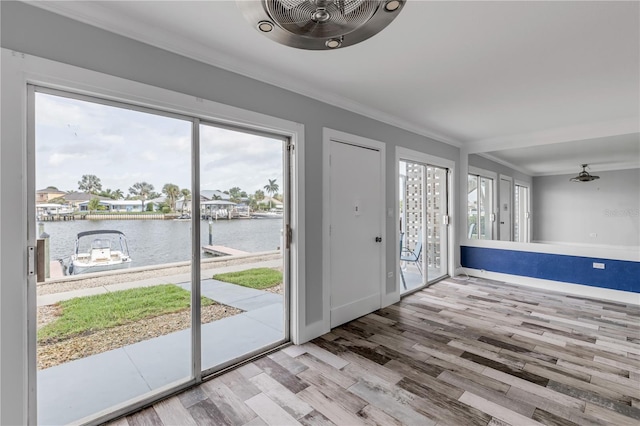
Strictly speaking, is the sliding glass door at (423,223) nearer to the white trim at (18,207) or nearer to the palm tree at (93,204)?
the palm tree at (93,204)

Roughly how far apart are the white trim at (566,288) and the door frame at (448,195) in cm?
60

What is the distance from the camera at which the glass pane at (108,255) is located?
175 centimetres

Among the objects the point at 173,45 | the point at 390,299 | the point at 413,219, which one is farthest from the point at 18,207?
the point at 413,219

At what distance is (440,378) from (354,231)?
1.70m

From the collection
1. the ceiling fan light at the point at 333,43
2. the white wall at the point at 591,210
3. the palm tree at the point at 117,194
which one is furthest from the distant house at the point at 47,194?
the white wall at the point at 591,210

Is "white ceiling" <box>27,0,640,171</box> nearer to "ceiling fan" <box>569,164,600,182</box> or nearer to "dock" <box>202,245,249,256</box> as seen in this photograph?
"ceiling fan" <box>569,164,600,182</box>

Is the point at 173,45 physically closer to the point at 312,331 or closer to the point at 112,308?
the point at 112,308

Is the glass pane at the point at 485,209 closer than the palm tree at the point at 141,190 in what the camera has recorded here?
No

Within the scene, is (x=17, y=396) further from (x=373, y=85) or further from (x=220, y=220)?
(x=373, y=85)

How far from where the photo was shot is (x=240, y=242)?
8.50 ft

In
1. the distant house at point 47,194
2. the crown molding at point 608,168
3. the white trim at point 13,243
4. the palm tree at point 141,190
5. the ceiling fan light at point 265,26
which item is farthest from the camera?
the crown molding at point 608,168

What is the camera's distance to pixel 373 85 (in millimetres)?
2939

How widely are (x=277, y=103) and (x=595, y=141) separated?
4668 mm

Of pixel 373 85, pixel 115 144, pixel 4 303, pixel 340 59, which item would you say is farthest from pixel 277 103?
pixel 4 303
